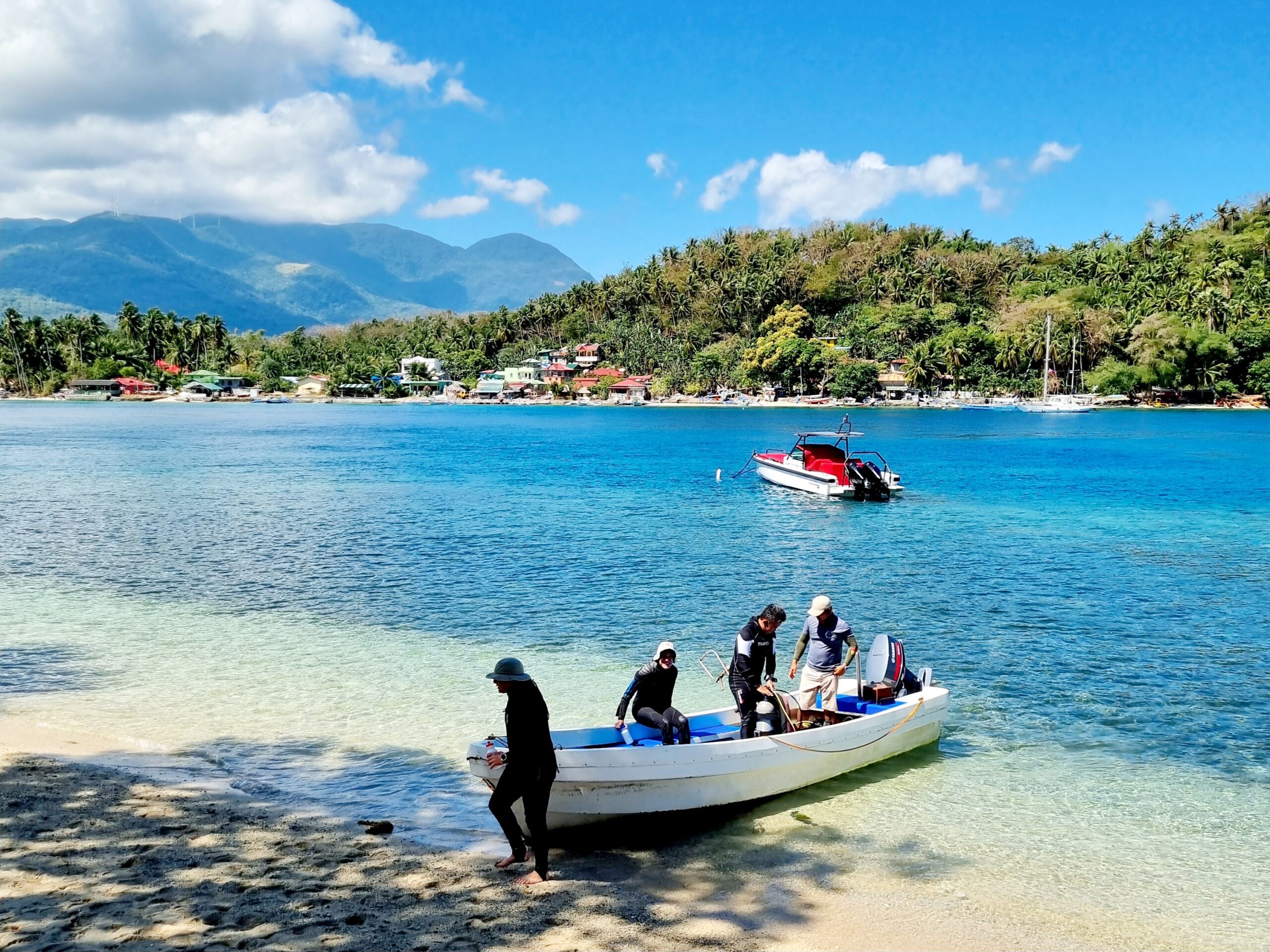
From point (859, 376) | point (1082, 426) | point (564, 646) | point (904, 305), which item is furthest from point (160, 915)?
point (904, 305)

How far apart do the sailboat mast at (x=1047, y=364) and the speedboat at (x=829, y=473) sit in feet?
341

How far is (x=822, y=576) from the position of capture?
2745 cm

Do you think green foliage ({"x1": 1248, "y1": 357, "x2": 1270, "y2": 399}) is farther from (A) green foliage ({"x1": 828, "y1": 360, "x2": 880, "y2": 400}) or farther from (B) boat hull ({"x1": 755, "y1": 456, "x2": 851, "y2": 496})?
(B) boat hull ({"x1": 755, "y1": 456, "x2": 851, "y2": 496})

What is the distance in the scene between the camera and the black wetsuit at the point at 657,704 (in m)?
10.5

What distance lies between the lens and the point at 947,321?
16675 centimetres

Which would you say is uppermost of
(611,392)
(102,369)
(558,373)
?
(102,369)

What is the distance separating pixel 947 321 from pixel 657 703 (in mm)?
168649

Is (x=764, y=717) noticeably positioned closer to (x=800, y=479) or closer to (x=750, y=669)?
(x=750, y=669)

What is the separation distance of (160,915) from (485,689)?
844 centimetres

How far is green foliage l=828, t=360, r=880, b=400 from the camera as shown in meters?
158

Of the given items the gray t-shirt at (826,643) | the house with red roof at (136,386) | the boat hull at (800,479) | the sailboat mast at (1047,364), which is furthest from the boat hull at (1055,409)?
the house with red roof at (136,386)

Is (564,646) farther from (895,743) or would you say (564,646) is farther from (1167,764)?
(1167,764)

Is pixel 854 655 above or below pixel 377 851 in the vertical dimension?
above

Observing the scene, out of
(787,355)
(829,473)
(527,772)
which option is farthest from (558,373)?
(527,772)
